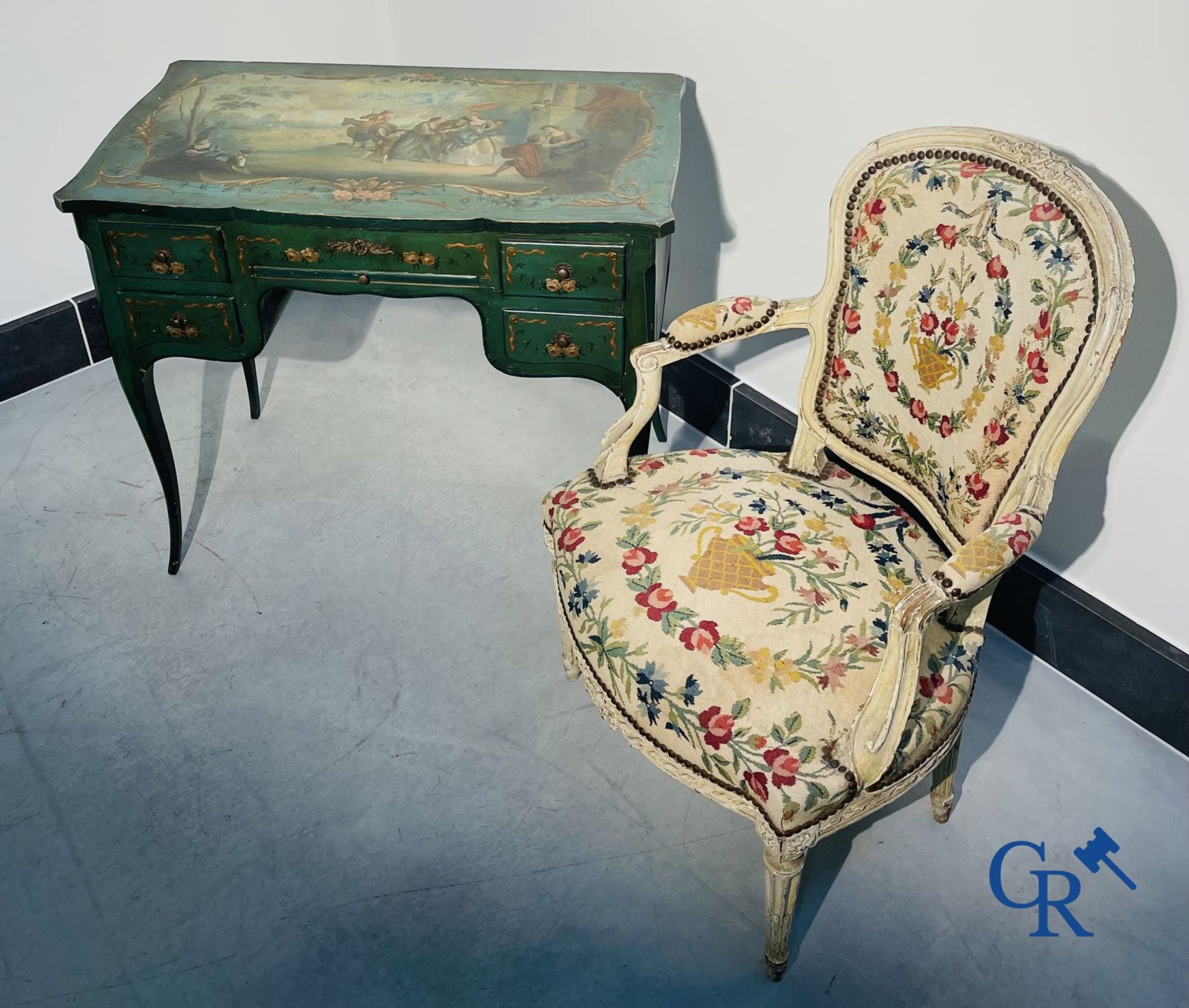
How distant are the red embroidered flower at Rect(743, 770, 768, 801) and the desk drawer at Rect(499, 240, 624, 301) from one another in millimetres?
809

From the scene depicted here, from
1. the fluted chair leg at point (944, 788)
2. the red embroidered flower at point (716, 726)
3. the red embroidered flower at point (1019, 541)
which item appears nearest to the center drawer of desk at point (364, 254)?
the red embroidered flower at point (716, 726)

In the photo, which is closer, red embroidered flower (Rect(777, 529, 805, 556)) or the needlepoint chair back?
the needlepoint chair back

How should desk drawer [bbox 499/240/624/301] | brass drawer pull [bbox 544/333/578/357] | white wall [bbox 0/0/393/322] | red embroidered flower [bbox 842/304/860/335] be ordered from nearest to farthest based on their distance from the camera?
1. red embroidered flower [bbox 842/304/860/335]
2. desk drawer [bbox 499/240/624/301]
3. brass drawer pull [bbox 544/333/578/357]
4. white wall [bbox 0/0/393/322]

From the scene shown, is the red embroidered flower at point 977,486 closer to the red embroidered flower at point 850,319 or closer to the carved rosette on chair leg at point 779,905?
the red embroidered flower at point 850,319

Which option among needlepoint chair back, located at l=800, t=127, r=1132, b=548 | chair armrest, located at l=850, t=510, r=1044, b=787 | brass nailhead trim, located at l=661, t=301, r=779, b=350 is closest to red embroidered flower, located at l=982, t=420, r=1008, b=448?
needlepoint chair back, located at l=800, t=127, r=1132, b=548

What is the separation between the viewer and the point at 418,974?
1.79 m

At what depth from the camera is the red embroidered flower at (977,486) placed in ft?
5.43

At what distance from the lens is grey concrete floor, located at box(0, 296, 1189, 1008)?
1.80m

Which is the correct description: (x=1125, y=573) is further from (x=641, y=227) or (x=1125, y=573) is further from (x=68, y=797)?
(x=68, y=797)

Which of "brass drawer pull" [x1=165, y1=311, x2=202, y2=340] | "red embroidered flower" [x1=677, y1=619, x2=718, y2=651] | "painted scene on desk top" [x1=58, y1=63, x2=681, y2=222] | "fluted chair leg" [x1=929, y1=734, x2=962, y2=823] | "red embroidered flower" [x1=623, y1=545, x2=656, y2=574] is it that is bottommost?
"fluted chair leg" [x1=929, y1=734, x2=962, y2=823]

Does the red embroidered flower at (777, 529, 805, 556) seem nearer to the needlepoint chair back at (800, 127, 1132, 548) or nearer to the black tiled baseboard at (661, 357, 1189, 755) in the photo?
the needlepoint chair back at (800, 127, 1132, 548)

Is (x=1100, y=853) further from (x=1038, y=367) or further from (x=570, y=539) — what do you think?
(x=570, y=539)

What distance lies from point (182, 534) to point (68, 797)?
0.61 meters

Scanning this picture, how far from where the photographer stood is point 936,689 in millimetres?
1628
